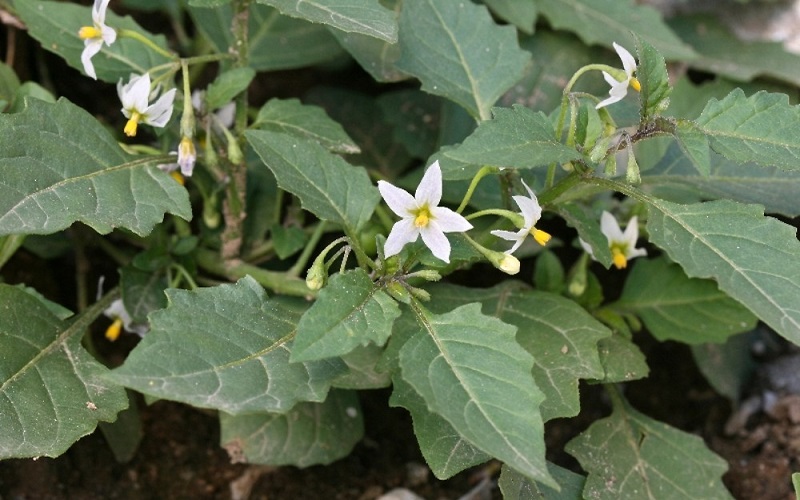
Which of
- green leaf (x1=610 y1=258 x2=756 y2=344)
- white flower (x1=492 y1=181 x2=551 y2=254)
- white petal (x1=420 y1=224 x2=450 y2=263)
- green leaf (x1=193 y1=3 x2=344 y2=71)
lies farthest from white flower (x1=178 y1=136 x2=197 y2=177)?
green leaf (x1=610 y1=258 x2=756 y2=344)

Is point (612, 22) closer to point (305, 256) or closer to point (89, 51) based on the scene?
point (305, 256)

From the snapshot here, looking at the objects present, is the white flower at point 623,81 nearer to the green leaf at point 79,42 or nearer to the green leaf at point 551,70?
the green leaf at point 551,70

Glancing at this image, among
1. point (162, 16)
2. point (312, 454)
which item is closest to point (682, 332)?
point (312, 454)

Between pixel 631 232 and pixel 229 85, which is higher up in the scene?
pixel 229 85

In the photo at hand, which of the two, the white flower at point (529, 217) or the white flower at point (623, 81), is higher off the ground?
the white flower at point (623, 81)

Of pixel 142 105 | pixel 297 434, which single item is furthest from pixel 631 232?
pixel 142 105

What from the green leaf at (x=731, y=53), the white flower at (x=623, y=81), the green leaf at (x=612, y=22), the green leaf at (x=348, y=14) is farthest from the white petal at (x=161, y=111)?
the green leaf at (x=731, y=53)
